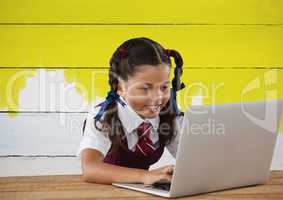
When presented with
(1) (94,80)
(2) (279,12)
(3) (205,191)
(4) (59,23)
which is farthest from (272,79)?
(3) (205,191)

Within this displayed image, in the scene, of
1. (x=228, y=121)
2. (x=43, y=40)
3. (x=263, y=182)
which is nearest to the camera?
(x=228, y=121)

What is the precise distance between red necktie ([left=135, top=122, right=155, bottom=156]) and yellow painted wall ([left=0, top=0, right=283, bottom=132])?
92 centimetres

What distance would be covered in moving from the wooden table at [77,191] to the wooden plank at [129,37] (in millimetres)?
1507

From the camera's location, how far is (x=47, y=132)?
3.09 m

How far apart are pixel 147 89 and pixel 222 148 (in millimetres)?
861

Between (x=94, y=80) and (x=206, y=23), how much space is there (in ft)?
2.42

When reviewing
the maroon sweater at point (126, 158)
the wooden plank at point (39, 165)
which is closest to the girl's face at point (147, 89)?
the maroon sweater at point (126, 158)

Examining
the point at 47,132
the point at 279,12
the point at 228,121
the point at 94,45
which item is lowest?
the point at 47,132

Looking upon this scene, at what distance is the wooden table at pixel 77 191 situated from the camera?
137cm

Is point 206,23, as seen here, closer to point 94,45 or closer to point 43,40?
point 94,45

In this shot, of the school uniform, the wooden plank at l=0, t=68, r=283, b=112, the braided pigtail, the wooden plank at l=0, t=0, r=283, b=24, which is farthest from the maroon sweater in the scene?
the wooden plank at l=0, t=0, r=283, b=24

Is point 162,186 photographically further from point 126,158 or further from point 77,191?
point 126,158

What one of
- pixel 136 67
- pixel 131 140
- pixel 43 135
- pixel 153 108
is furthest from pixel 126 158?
pixel 43 135

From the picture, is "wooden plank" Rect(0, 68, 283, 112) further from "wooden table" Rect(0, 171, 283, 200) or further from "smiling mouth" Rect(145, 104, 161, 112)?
"wooden table" Rect(0, 171, 283, 200)
